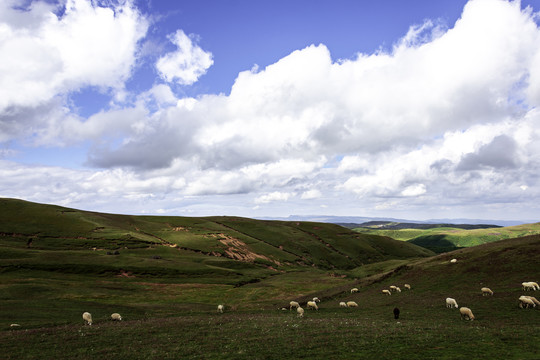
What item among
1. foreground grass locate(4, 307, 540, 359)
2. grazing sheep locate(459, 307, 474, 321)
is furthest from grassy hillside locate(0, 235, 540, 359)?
grazing sheep locate(459, 307, 474, 321)

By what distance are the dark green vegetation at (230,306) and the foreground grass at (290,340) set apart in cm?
11

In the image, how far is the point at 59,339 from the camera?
3109cm

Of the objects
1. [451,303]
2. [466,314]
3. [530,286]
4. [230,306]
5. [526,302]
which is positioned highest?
[530,286]

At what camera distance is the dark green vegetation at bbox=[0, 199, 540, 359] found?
25.7 metres

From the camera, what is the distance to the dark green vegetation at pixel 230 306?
1013 inches

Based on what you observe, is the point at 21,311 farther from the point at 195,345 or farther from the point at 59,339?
the point at 195,345

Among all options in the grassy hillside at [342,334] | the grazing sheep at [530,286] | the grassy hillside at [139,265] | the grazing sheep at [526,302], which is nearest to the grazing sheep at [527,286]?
the grazing sheep at [530,286]

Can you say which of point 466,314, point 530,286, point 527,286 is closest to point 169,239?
point 466,314

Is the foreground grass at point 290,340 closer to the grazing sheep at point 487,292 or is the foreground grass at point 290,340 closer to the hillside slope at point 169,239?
the grazing sheep at point 487,292

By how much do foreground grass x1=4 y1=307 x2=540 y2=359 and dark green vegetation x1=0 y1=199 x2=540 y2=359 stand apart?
111 millimetres

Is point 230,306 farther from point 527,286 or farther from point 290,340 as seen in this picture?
point 527,286

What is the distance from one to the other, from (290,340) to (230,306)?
42596 mm

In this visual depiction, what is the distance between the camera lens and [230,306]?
67125 mm

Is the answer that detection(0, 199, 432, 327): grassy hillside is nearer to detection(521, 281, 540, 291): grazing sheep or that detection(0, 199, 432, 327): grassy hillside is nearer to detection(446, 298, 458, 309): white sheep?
detection(446, 298, 458, 309): white sheep
